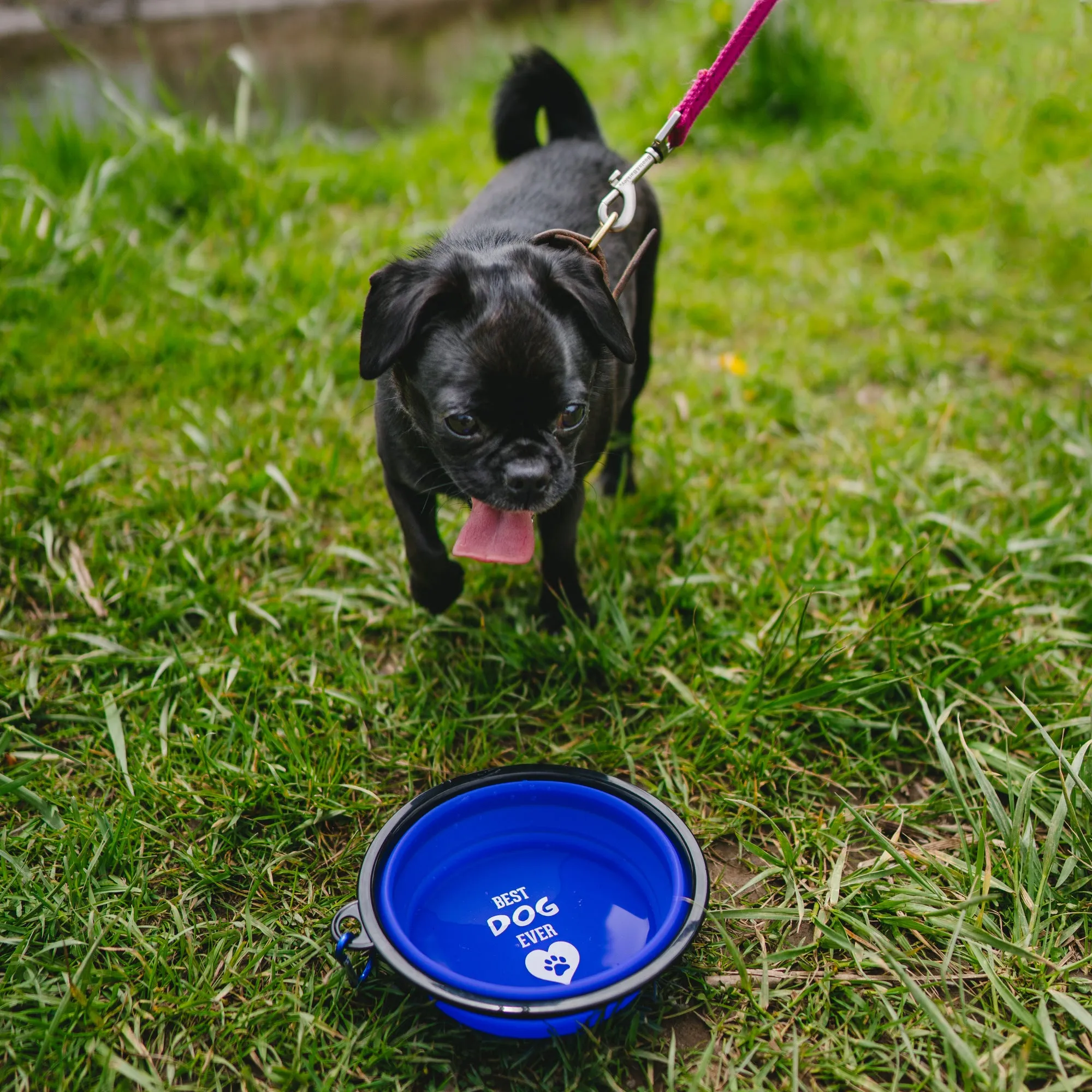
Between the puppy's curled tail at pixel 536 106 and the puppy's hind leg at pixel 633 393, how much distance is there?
55cm

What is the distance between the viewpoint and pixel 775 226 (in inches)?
226

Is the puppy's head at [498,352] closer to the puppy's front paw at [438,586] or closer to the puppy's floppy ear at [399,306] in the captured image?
the puppy's floppy ear at [399,306]

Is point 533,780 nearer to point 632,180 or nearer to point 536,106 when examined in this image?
point 632,180

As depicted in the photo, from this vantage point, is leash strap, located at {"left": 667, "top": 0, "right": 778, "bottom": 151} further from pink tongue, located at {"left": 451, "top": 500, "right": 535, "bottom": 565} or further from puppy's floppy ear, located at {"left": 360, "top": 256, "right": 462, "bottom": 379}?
pink tongue, located at {"left": 451, "top": 500, "right": 535, "bottom": 565}

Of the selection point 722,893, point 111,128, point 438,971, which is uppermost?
point 111,128

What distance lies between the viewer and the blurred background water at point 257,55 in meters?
6.82

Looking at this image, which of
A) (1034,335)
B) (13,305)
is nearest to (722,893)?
(1034,335)

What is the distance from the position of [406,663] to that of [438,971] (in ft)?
3.91

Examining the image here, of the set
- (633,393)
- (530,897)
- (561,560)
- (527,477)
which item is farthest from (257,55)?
(530,897)

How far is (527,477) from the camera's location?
2.42m

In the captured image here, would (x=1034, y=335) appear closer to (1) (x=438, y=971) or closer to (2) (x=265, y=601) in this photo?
(2) (x=265, y=601)

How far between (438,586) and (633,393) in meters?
1.27

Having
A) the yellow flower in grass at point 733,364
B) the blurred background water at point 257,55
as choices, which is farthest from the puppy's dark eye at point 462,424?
the blurred background water at point 257,55

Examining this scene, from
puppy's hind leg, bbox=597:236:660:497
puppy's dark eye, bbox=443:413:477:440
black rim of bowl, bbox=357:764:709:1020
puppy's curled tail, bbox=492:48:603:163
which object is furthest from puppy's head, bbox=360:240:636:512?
puppy's curled tail, bbox=492:48:603:163
